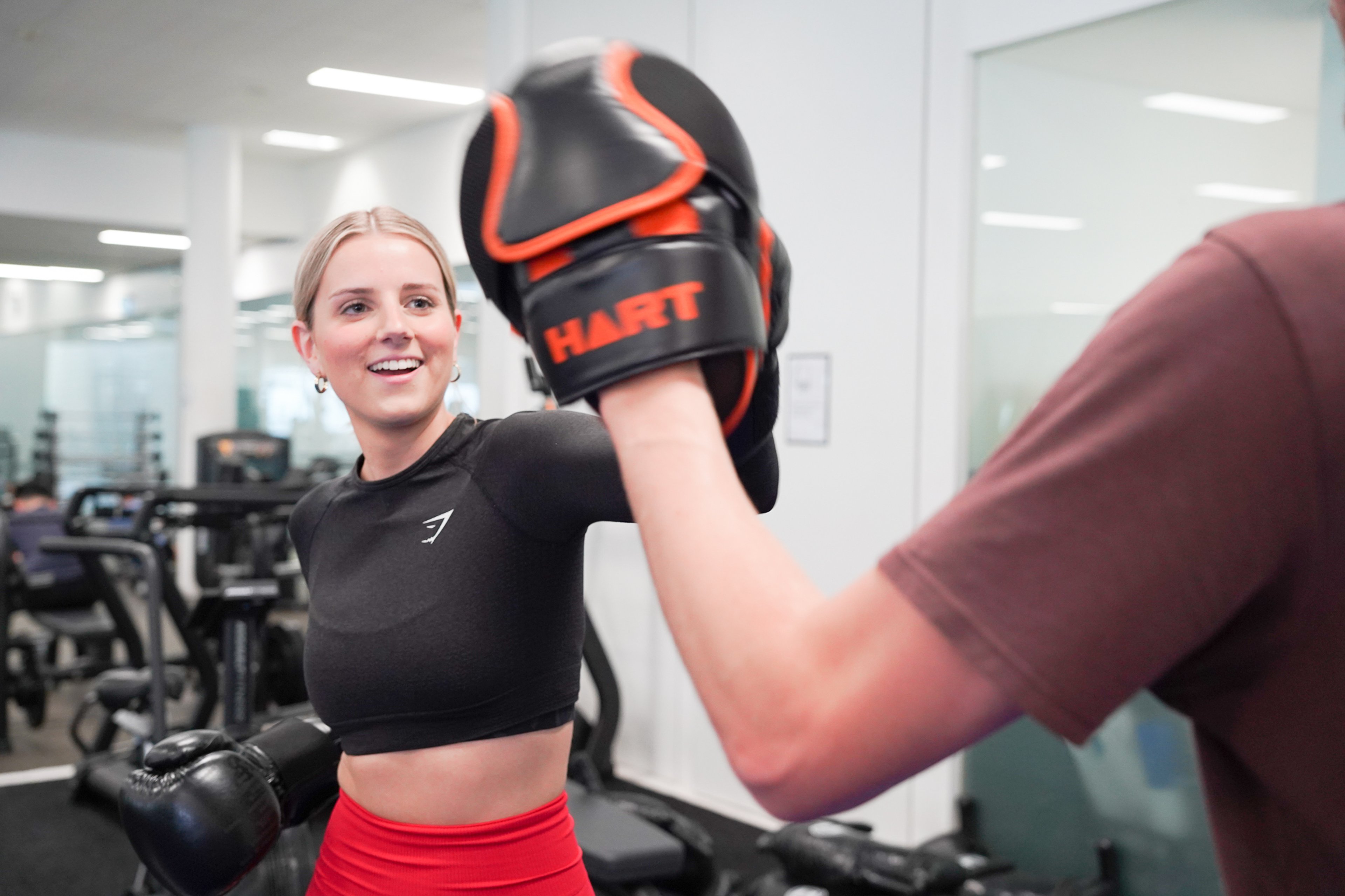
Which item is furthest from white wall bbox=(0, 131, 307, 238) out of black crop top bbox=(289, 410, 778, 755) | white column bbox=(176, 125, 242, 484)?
black crop top bbox=(289, 410, 778, 755)

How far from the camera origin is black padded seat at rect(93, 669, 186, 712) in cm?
391

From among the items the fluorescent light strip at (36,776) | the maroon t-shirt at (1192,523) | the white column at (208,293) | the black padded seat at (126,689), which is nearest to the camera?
the maroon t-shirt at (1192,523)

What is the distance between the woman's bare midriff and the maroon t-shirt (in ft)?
3.25

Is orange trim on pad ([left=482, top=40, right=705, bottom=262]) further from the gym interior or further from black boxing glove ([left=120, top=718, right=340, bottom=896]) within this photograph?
black boxing glove ([left=120, top=718, right=340, bottom=896])

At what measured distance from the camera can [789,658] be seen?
0.47 metres

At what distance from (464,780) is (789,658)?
0.98 metres

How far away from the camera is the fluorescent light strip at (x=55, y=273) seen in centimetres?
1201

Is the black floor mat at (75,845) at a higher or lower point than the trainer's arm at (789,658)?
lower

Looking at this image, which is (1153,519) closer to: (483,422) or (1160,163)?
(483,422)

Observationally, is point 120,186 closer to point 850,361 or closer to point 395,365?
point 850,361

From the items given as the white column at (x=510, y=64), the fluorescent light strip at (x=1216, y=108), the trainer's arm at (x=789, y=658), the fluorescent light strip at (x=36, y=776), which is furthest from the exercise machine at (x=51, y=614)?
the trainer's arm at (x=789, y=658)

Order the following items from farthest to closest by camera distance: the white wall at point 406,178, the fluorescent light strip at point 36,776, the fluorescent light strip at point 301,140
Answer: the fluorescent light strip at point 301,140, the white wall at point 406,178, the fluorescent light strip at point 36,776

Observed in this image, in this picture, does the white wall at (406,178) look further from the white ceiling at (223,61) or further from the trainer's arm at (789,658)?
the trainer's arm at (789,658)

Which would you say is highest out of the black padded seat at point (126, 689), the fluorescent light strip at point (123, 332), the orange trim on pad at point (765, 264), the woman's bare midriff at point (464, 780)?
the fluorescent light strip at point (123, 332)
